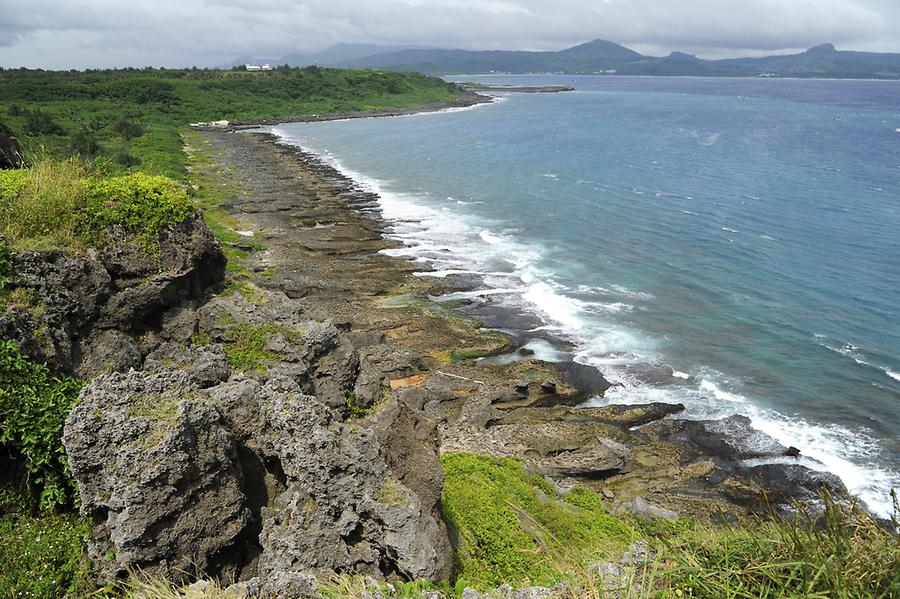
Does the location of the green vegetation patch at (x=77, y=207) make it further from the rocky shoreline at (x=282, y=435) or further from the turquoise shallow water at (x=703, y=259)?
the turquoise shallow water at (x=703, y=259)

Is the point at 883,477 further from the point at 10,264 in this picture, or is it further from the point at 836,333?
the point at 10,264

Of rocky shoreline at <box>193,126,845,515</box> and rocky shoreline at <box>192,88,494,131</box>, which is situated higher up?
rocky shoreline at <box>192,88,494,131</box>

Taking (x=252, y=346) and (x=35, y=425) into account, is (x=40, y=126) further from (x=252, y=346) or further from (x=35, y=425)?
(x=35, y=425)

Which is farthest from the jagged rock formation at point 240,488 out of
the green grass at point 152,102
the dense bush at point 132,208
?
the green grass at point 152,102

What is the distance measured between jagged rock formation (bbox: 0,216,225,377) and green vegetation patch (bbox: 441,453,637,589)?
8.69 m

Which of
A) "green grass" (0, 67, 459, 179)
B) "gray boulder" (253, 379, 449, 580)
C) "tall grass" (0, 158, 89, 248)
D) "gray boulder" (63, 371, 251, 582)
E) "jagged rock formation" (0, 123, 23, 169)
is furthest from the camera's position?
"green grass" (0, 67, 459, 179)

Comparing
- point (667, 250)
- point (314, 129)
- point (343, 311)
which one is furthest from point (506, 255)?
point (314, 129)

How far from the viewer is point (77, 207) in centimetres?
1455

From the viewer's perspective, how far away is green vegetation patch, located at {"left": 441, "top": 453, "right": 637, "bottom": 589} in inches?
474

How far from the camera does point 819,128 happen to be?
114812mm

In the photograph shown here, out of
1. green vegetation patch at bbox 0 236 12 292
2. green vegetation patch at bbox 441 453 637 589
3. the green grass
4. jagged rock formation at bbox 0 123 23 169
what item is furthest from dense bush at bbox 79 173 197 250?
the green grass

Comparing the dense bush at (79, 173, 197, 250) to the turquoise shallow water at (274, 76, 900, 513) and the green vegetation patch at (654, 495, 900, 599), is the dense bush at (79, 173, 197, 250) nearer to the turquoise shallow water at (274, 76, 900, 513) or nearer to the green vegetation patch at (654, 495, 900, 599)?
the green vegetation patch at (654, 495, 900, 599)

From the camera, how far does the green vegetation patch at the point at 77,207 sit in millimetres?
13586

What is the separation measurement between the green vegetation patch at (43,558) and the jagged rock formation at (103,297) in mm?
3144
